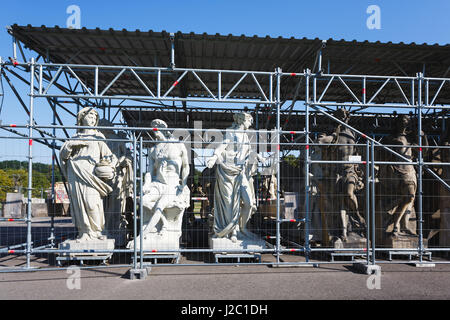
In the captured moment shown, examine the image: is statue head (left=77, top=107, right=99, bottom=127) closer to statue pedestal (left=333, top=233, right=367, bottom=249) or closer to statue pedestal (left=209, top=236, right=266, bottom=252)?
statue pedestal (left=209, top=236, right=266, bottom=252)

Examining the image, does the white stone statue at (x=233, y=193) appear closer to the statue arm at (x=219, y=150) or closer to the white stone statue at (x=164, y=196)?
the statue arm at (x=219, y=150)

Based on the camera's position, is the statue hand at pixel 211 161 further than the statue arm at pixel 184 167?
No

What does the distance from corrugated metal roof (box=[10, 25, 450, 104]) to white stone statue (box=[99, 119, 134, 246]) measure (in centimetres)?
192

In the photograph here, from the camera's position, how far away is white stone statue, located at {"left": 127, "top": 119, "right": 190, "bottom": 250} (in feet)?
20.0

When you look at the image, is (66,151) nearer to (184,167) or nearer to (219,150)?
(184,167)

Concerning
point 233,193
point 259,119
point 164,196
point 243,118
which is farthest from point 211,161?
point 259,119

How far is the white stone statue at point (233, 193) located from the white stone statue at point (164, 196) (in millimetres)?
713

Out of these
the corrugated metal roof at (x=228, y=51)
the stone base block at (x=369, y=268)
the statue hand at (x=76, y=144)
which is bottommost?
the stone base block at (x=369, y=268)

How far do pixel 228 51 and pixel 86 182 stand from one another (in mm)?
4141

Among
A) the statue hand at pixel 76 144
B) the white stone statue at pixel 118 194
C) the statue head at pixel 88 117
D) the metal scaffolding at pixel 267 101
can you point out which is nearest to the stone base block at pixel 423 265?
the metal scaffolding at pixel 267 101

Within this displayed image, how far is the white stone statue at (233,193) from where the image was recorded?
6.30 m

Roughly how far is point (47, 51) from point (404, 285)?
8072mm

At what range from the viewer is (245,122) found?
21.8ft

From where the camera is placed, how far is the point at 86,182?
19.9 ft
